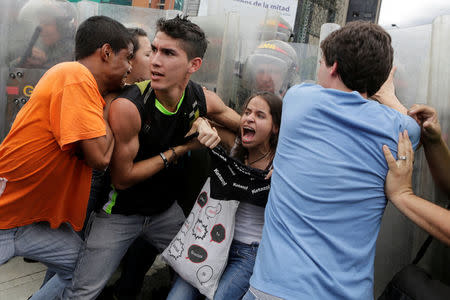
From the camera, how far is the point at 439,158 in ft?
5.74

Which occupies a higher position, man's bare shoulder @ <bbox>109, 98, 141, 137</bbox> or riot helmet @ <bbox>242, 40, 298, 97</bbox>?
riot helmet @ <bbox>242, 40, 298, 97</bbox>

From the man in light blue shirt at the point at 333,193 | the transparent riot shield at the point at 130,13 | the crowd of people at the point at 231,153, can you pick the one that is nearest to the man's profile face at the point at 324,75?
the crowd of people at the point at 231,153

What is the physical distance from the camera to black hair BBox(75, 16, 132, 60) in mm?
2195

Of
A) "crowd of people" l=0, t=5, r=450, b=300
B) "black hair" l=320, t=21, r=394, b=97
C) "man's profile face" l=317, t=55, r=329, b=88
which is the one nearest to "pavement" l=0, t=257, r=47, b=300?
"crowd of people" l=0, t=5, r=450, b=300

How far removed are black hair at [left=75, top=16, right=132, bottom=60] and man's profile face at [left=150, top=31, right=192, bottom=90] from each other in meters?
0.23

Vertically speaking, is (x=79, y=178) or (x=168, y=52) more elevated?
(x=168, y=52)

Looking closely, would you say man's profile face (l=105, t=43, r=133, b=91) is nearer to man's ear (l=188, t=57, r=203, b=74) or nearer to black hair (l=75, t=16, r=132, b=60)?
black hair (l=75, t=16, r=132, b=60)

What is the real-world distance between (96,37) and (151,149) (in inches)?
30.5

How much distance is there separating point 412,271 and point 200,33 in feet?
6.35

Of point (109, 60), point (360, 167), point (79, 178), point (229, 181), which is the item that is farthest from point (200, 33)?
point (360, 167)

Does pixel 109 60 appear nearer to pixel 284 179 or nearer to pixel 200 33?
pixel 200 33

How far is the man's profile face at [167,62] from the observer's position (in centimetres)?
229

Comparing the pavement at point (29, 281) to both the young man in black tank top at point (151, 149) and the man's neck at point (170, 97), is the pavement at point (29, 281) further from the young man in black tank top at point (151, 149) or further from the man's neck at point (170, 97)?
the man's neck at point (170, 97)

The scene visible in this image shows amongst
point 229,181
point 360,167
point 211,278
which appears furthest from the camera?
point 229,181
